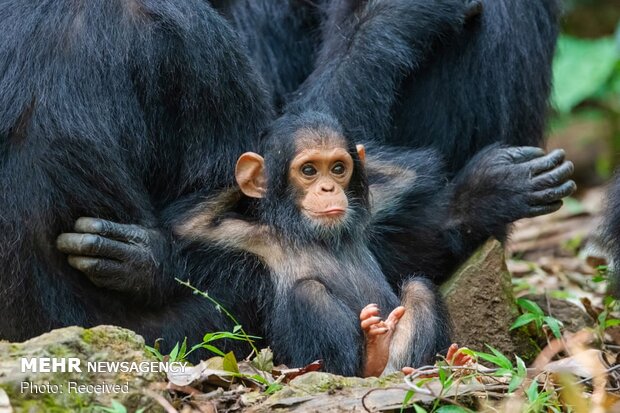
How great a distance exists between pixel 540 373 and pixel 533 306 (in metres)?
1.25

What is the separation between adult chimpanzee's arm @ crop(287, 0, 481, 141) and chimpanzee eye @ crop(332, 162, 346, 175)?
0.76 meters

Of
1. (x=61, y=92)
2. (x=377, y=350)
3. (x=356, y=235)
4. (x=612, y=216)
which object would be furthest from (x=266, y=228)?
(x=612, y=216)

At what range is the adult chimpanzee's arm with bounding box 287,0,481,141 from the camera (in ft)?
19.4

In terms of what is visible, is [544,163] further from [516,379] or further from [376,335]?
[516,379]

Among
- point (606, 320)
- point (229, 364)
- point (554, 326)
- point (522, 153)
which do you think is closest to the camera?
point (229, 364)

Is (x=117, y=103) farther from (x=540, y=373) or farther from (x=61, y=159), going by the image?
(x=540, y=373)

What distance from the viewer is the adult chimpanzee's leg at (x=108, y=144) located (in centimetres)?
483

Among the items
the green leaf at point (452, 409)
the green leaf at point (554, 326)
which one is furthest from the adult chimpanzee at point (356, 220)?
the green leaf at point (452, 409)

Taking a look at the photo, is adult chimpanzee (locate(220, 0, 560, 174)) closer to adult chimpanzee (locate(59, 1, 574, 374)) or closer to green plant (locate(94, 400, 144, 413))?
adult chimpanzee (locate(59, 1, 574, 374))

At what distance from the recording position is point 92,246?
189 inches

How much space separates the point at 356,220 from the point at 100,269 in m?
1.20

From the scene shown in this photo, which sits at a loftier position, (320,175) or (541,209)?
(320,175)

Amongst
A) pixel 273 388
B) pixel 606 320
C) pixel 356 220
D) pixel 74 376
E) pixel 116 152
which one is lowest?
pixel 606 320

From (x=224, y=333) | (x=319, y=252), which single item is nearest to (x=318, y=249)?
(x=319, y=252)
